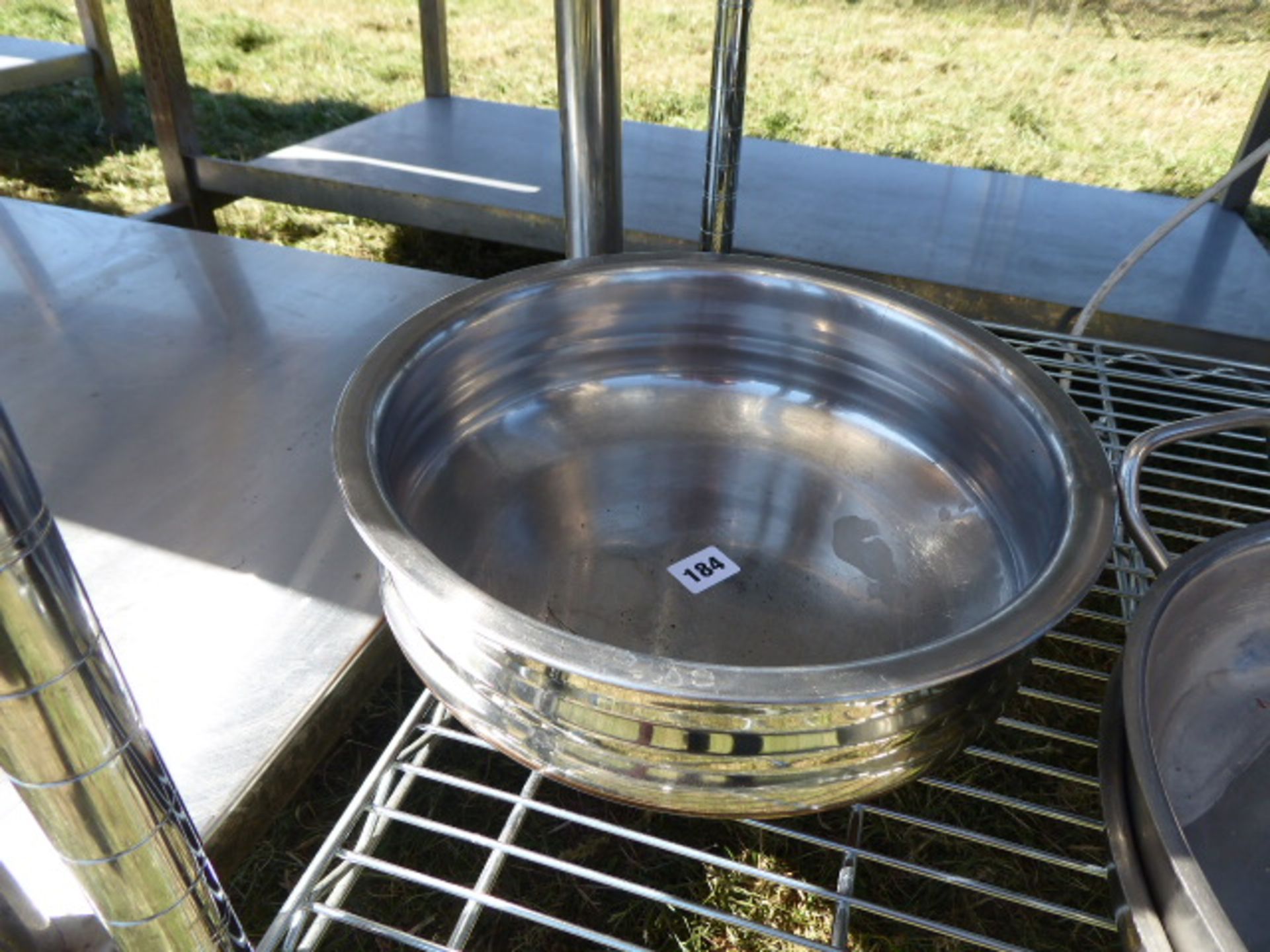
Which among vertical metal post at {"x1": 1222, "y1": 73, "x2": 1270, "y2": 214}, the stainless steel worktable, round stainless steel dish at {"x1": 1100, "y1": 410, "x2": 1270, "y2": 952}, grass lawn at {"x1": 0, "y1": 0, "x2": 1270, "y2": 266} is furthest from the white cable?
grass lawn at {"x1": 0, "y1": 0, "x2": 1270, "y2": 266}

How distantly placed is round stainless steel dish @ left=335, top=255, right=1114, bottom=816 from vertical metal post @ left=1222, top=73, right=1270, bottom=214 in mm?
880

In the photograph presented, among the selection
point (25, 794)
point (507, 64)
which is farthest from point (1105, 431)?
point (507, 64)

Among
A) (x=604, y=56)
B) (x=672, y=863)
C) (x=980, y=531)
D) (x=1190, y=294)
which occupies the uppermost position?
(x=604, y=56)

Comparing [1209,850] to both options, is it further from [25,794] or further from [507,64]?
[507,64]

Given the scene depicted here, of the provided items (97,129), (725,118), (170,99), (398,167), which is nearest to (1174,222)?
(725,118)

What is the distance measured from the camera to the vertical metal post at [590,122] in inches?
26.6

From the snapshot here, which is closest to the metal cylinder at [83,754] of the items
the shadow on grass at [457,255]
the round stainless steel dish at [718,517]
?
the round stainless steel dish at [718,517]

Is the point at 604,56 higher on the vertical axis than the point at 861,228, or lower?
higher

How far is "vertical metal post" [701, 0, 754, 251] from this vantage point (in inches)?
27.4

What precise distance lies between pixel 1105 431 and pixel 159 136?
4.70ft

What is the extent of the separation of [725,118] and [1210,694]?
0.51 metres

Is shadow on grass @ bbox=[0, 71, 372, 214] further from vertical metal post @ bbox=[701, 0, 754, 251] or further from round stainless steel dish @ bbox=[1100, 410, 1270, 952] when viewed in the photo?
round stainless steel dish @ bbox=[1100, 410, 1270, 952]

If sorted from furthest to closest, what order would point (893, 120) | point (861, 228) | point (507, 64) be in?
point (507, 64) → point (893, 120) → point (861, 228)

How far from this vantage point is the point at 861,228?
4.51ft
